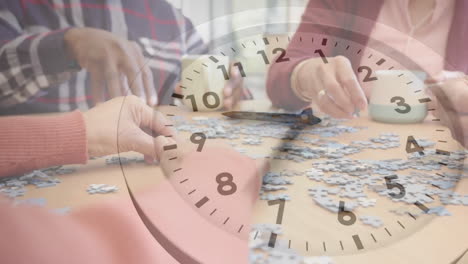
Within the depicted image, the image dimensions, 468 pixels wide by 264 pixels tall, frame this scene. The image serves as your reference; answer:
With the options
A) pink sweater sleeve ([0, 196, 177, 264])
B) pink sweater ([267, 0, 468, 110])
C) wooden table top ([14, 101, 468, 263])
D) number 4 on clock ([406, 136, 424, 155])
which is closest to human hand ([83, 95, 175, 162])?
wooden table top ([14, 101, 468, 263])

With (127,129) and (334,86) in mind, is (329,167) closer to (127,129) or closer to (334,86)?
(334,86)

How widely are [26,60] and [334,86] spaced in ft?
3.48

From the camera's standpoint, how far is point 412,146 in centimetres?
74

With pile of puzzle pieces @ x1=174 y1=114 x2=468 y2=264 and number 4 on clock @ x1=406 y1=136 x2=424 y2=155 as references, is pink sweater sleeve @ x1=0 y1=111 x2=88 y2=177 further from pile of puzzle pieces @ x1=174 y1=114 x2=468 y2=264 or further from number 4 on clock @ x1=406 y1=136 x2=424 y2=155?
number 4 on clock @ x1=406 y1=136 x2=424 y2=155

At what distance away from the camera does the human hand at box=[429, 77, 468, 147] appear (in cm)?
75

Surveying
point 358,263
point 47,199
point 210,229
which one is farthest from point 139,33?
point 358,263

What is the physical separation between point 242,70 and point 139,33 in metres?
1.27

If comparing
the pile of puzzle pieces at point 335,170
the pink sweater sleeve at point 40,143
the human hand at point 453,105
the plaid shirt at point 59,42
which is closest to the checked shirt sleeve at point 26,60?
the plaid shirt at point 59,42

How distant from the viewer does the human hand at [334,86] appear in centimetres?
82

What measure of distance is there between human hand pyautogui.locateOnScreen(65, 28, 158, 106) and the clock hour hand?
0.36m

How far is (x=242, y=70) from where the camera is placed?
683 mm

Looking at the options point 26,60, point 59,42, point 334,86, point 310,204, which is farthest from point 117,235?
point 26,60

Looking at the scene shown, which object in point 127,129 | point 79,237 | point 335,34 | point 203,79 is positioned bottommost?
point 79,237

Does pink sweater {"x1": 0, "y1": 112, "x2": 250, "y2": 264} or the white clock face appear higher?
the white clock face
